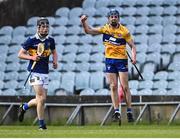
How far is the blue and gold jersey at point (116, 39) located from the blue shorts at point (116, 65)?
0.26 feet

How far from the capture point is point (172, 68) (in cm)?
2231

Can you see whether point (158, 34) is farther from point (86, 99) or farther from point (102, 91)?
point (86, 99)

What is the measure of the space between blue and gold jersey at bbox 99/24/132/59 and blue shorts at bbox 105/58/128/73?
0.26 ft

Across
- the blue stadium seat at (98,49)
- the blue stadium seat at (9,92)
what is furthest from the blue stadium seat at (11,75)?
the blue stadium seat at (98,49)

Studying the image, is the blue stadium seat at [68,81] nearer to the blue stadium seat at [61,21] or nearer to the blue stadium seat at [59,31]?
the blue stadium seat at [59,31]

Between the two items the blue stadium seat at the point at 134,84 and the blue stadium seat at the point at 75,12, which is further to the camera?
the blue stadium seat at the point at 75,12

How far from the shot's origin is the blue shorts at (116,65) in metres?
15.3

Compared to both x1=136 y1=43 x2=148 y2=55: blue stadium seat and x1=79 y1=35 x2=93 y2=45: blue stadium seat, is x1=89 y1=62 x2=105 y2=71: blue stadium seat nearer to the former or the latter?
x1=136 y1=43 x2=148 y2=55: blue stadium seat

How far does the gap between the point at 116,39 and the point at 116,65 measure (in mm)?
518

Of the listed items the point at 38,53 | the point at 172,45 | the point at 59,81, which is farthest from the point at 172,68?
the point at 38,53

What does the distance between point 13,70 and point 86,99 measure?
6169mm

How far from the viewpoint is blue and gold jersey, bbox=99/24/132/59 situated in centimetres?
1531

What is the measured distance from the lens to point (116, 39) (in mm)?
15383

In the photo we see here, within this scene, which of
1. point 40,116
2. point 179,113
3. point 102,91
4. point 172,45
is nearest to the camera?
point 40,116
